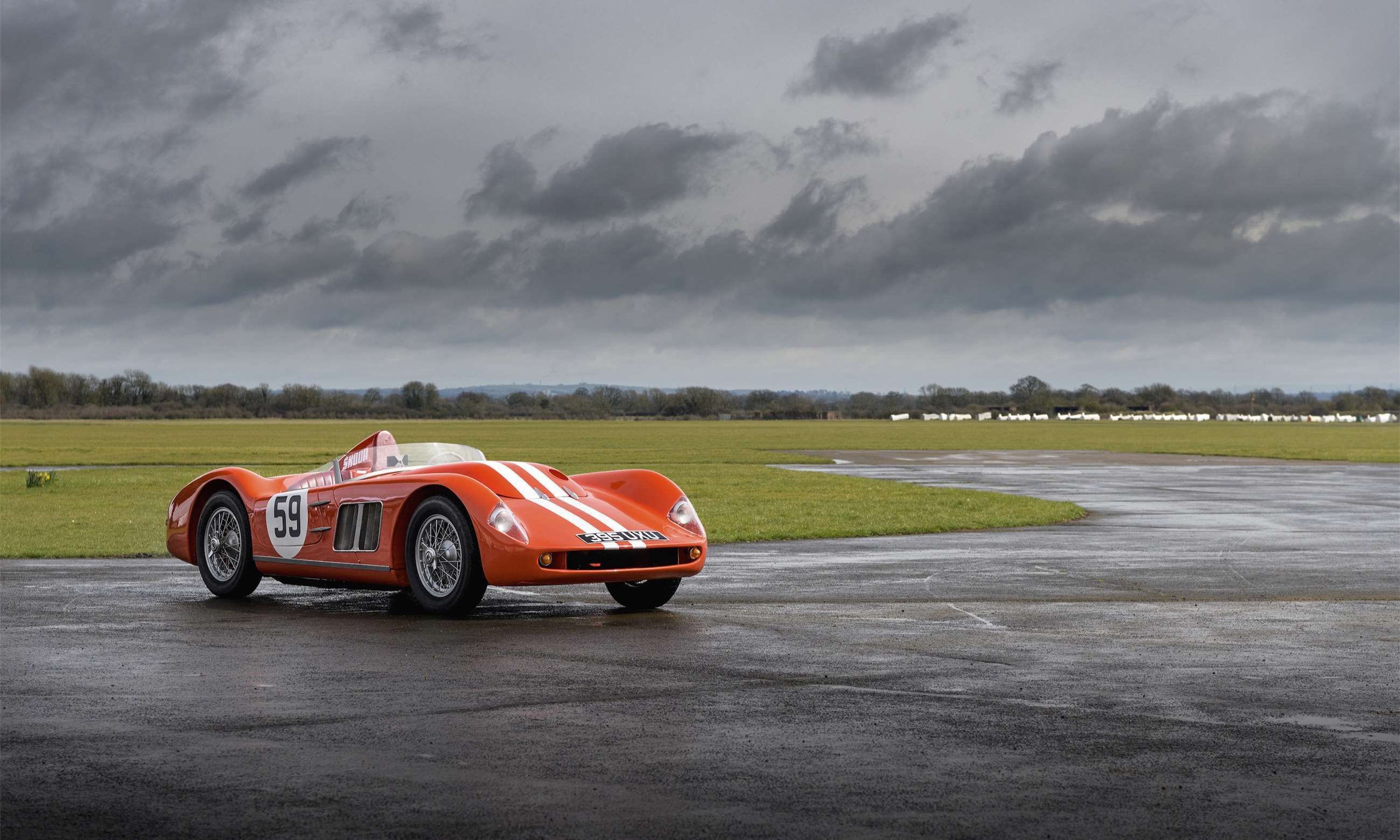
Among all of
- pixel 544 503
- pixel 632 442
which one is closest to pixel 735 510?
pixel 544 503

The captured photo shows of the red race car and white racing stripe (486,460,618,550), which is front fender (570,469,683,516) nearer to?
the red race car

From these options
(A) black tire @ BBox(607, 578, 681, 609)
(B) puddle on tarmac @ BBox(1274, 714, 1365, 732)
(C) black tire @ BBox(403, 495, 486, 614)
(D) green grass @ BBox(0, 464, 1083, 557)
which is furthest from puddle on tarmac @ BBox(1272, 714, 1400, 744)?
(D) green grass @ BBox(0, 464, 1083, 557)

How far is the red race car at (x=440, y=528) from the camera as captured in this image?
11422 millimetres

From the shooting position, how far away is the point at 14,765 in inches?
243

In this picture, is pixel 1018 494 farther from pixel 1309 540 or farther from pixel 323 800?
pixel 323 800

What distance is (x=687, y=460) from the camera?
55.7 metres

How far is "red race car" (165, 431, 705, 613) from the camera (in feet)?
37.5

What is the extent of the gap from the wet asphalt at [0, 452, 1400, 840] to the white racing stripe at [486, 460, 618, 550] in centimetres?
73

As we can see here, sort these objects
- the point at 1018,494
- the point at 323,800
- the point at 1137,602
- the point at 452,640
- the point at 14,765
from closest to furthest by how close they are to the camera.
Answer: the point at 323,800 → the point at 14,765 → the point at 452,640 → the point at 1137,602 → the point at 1018,494

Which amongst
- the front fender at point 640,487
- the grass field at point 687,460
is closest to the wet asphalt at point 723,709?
the front fender at point 640,487

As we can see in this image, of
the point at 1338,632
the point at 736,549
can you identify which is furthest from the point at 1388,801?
the point at 736,549

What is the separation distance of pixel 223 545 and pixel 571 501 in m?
3.60

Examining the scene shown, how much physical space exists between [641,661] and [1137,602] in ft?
17.1

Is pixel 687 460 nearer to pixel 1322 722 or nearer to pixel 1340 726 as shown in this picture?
pixel 1322 722
